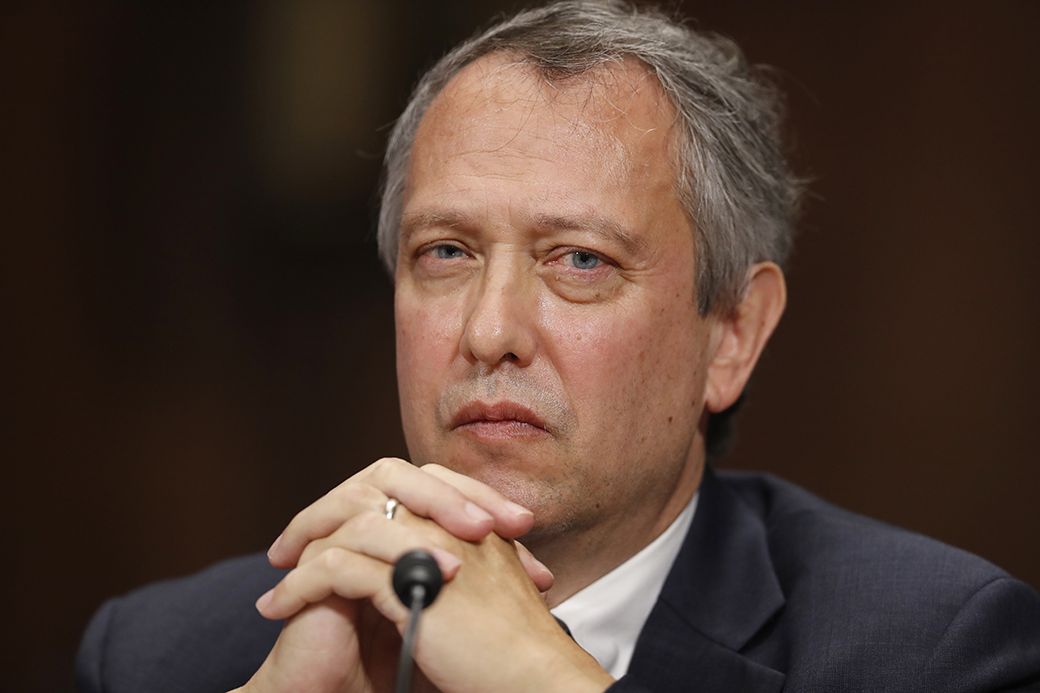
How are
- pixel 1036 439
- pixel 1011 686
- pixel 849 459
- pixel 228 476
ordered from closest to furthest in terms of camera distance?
1. pixel 1011 686
2. pixel 1036 439
3. pixel 849 459
4. pixel 228 476

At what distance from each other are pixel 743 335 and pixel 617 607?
0.63m

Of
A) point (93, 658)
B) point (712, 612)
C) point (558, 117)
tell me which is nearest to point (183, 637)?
point (93, 658)

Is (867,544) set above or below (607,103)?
below

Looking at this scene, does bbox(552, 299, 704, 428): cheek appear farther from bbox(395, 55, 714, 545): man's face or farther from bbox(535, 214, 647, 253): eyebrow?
bbox(535, 214, 647, 253): eyebrow

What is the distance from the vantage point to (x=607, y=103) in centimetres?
176

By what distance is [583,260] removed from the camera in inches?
67.1

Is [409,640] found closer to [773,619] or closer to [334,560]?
[334,560]

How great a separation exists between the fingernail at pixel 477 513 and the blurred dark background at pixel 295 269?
252cm

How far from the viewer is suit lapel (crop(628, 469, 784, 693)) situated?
168 cm

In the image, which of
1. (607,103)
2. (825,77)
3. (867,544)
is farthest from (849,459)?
(607,103)

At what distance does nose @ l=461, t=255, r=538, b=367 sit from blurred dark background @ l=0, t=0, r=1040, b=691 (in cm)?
223

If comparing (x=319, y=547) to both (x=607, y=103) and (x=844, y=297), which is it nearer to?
(x=607, y=103)

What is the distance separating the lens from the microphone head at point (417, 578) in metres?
1.11

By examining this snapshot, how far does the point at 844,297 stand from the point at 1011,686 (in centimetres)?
224
